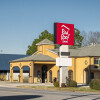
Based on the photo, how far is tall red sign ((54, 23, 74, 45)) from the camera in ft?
136

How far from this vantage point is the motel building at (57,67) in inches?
2130

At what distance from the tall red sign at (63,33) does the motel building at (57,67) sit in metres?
12.5

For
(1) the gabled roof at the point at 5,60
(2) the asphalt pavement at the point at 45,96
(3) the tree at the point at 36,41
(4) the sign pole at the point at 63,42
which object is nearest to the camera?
(2) the asphalt pavement at the point at 45,96

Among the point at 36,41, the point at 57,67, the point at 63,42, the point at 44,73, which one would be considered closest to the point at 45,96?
the point at 63,42

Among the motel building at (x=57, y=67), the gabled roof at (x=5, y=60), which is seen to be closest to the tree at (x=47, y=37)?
the gabled roof at (x=5, y=60)

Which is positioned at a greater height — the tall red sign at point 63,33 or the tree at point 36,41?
the tree at point 36,41

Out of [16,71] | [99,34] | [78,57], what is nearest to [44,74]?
[78,57]

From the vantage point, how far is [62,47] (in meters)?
41.9

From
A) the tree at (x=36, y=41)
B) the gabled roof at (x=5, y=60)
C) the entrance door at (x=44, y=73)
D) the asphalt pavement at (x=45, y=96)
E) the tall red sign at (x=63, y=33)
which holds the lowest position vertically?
the asphalt pavement at (x=45, y=96)

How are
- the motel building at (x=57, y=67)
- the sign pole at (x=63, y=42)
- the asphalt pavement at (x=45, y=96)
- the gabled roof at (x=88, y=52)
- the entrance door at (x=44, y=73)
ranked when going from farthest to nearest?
the entrance door at (x=44, y=73), the gabled roof at (x=88, y=52), the motel building at (x=57, y=67), the sign pole at (x=63, y=42), the asphalt pavement at (x=45, y=96)

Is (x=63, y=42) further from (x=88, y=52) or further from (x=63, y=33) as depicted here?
(x=88, y=52)

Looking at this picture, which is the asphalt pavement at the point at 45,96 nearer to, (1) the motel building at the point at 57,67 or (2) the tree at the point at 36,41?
(1) the motel building at the point at 57,67

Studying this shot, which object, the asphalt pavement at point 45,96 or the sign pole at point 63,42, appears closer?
the asphalt pavement at point 45,96

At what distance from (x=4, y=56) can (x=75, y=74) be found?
79.4ft
